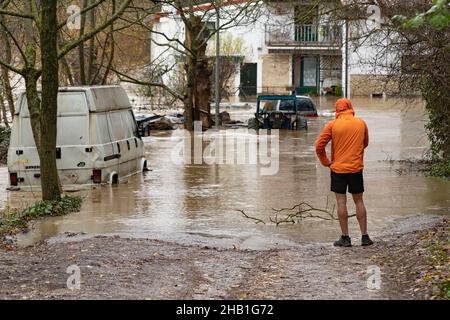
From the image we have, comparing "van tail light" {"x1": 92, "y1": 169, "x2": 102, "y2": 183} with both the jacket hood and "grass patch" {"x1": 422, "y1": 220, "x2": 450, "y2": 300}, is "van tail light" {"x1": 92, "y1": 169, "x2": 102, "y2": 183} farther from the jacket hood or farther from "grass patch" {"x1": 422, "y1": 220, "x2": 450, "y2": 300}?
"grass patch" {"x1": 422, "y1": 220, "x2": 450, "y2": 300}

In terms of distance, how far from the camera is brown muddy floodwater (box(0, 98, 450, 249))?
12312 mm

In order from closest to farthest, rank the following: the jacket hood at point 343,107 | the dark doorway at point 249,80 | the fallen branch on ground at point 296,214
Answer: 1. the jacket hood at point 343,107
2. the fallen branch on ground at point 296,214
3. the dark doorway at point 249,80

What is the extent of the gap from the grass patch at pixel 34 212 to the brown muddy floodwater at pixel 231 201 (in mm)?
220

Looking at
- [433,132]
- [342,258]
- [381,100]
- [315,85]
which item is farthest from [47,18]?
[315,85]

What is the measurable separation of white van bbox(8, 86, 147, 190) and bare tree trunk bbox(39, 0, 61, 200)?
8.73 feet

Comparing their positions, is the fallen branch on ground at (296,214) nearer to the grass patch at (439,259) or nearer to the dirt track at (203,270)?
the dirt track at (203,270)

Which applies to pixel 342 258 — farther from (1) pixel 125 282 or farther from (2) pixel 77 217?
(2) pixel 77 217

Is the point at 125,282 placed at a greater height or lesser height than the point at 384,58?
lesser

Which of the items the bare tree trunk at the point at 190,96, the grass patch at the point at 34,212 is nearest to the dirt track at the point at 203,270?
the grass patch at the point at 34,212

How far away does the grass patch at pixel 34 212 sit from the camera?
12720 mm

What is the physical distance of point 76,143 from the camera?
17.4m

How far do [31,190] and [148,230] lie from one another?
5.91 m

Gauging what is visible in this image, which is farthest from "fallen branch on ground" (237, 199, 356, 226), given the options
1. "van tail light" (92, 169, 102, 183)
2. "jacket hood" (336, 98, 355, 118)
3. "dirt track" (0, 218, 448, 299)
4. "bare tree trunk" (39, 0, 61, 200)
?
"van tail light" (92, 169, 102, 183)

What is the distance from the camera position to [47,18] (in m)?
14.3
